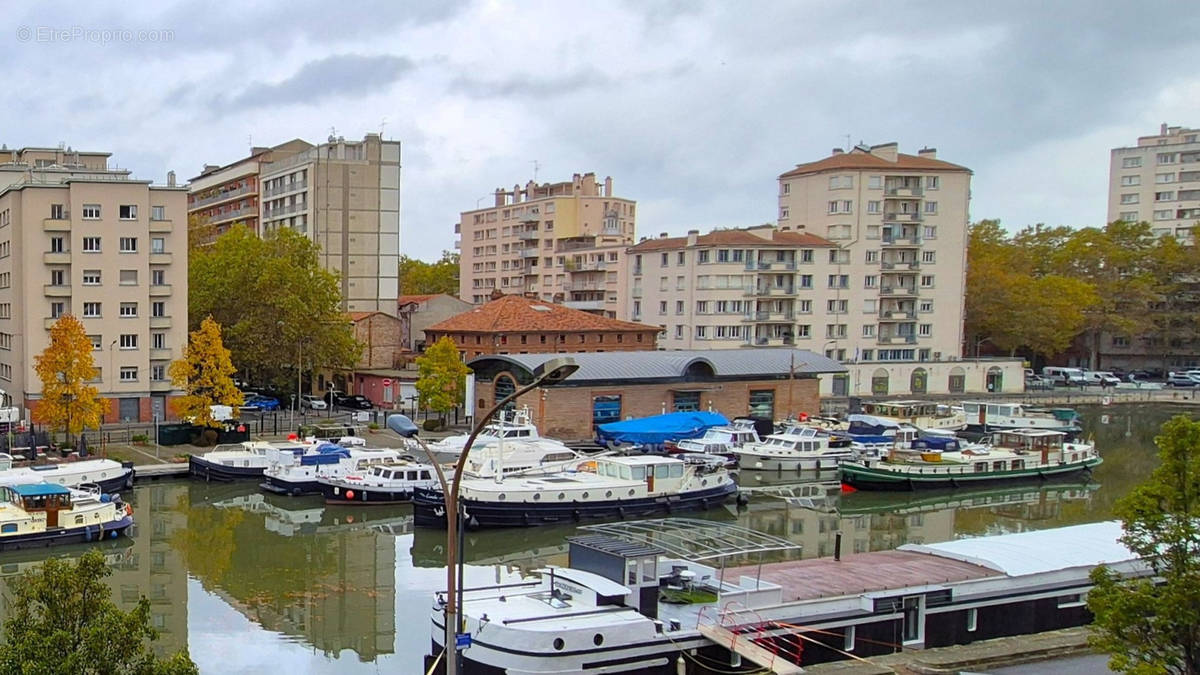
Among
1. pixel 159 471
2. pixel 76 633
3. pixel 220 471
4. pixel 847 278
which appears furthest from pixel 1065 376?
pixel 76 633

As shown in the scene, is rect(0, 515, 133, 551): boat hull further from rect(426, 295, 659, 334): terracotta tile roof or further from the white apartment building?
the white apartment building

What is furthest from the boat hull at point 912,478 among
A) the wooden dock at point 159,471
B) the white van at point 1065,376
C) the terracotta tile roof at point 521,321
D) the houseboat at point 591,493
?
the white van at point 1065,376

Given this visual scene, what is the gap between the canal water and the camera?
2288 cm

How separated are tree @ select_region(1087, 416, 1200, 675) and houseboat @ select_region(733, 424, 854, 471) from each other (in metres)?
28.3

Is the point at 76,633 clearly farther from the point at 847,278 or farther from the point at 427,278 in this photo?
the point at 427,278

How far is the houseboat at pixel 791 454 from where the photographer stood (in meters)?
44.3

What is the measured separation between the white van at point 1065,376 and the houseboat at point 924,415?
29.7 m

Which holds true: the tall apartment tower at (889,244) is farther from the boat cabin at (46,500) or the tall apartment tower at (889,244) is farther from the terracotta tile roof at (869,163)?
the boat cabin at (46,500)

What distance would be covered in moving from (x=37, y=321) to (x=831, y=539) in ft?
111

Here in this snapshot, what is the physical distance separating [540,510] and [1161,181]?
9313cm

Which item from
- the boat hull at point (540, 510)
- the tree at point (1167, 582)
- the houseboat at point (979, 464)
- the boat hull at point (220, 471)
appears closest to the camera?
the tree at point (1167, 582)

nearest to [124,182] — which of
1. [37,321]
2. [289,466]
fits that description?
[37,321]

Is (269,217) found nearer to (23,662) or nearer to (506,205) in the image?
(506,205)

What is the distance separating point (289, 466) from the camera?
3809 centimetres
